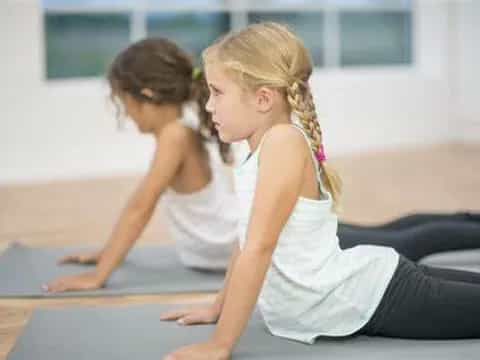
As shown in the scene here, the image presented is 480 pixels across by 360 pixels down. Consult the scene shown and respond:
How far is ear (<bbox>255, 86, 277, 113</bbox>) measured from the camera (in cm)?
181

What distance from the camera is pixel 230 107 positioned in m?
1.83

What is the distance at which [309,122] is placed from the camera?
1.81m

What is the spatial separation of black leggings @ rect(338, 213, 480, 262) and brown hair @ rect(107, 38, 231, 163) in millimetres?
513

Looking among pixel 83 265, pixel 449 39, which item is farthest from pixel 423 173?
pixel 83 265

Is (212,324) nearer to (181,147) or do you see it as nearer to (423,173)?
(181,147)

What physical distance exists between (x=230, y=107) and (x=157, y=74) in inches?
33.4

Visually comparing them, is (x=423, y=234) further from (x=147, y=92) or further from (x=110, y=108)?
(x=110, y=108)

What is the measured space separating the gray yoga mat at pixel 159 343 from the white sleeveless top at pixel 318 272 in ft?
0.19

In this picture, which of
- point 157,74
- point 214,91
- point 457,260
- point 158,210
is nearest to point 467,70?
point 158,210

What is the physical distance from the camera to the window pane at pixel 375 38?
19.1 feet

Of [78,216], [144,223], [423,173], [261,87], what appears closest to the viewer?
[261,87]

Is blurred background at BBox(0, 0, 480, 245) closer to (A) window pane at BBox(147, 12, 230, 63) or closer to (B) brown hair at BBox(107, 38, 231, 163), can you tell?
(A) window pane at BBox(147, 12, 230, 63)

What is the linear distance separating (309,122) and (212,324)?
1.72 feet

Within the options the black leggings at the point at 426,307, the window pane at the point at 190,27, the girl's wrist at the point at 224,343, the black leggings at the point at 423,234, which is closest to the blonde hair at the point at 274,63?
the black leggings at the point at 426,307
